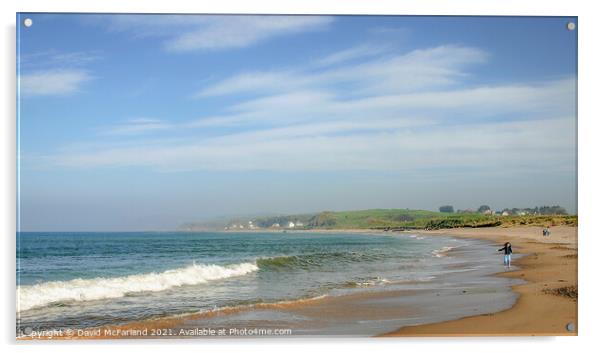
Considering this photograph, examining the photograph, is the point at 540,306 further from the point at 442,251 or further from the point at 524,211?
the point at 442,251

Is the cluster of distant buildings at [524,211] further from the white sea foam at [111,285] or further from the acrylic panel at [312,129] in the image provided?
the white sea foam at [111,285]

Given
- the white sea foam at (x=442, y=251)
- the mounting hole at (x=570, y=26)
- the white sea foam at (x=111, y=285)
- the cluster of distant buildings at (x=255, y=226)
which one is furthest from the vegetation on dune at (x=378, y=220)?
the white sea foam at (x=442, y=251)

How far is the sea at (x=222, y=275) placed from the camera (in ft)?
17.7

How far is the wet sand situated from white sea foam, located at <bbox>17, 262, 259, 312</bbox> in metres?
3.01

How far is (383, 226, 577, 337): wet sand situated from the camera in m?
4.95

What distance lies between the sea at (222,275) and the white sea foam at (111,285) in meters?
0.01

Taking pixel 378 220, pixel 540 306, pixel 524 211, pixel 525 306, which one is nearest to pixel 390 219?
pixel 378 220

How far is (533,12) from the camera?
5.05 m

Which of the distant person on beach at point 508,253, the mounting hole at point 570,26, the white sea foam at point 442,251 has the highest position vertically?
the mounting hole at point 570,26

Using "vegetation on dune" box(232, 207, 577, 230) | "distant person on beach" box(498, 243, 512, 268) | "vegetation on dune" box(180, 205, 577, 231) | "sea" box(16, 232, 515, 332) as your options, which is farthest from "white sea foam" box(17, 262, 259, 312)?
"distant person on beach" box(498, 243, 512, 268)

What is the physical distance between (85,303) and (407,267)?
3.70 m

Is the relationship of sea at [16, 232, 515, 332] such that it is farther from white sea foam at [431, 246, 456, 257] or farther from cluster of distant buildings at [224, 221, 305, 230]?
cluster of distant buildings at [224, 221, 305, 230]

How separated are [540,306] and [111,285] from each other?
4440 millimetres
